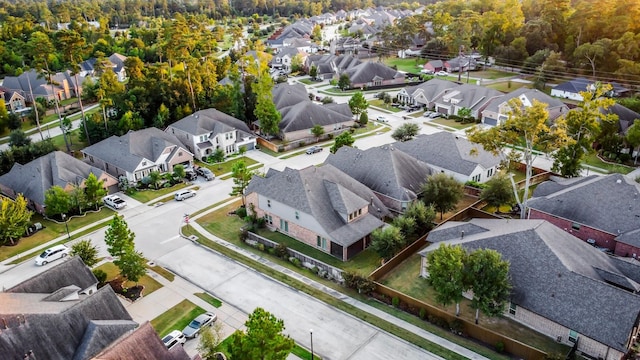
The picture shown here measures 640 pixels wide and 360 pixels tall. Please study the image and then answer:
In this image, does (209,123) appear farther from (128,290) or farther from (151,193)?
(128,290)

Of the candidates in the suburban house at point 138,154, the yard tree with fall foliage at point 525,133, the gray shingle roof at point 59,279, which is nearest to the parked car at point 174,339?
the gray shingle roof at point 59,279

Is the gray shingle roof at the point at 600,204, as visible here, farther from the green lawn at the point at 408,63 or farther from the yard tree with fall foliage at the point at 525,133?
the green lawn at the point at 408,63

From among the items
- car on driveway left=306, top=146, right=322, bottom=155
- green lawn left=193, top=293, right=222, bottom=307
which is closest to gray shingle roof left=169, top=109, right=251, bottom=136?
car on driveway left=306, top=146, right=322, bottom=155

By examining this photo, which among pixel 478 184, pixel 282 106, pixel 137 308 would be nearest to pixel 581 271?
pixel 478 184

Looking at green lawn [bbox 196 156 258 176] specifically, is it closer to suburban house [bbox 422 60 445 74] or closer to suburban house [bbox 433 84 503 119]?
suburban house [bbox 433 84 503 119]

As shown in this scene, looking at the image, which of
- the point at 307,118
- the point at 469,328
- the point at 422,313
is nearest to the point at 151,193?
the point at 307,118

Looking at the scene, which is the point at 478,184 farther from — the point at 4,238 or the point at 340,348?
the point at 4,238
